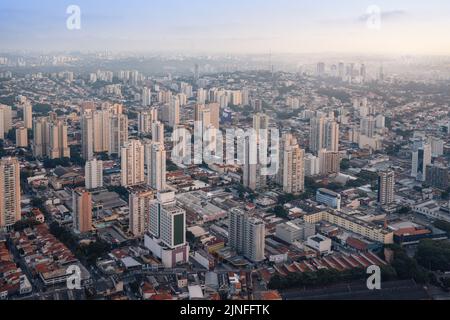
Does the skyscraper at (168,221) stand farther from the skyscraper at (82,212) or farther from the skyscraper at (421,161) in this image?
the skyscraper at (421,161)

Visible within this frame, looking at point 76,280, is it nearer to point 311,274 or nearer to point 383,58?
point 311,274

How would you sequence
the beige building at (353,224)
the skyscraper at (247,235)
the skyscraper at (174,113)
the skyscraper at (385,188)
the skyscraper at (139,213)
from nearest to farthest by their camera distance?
1. the skyscraper at (247,235)
2. the beige building at (353,224)
3. the skyscraper at (139,213)
4. the skyscraper at (385,188)
5. the skyscraper at (174,113)
